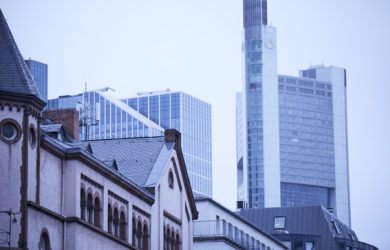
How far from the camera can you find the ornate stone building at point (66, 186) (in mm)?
52719

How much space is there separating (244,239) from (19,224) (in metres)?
57.7

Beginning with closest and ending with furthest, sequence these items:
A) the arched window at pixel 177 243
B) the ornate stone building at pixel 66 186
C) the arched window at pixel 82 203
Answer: the ornate stone building at pixel 66 186 < the arched window at pixel 82 203 < the arched window at pixel 177 243

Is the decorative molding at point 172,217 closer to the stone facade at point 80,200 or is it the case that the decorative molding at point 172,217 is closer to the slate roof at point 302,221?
the stone facade at point 80,200

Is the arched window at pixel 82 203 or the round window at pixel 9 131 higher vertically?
the round window at pixel 9 131

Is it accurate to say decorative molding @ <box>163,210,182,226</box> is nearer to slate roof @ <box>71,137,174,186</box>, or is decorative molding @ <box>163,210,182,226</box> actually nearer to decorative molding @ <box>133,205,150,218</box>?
slate roof @ <box>71,137,174,186</box>

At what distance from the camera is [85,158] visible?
6075 centimetres

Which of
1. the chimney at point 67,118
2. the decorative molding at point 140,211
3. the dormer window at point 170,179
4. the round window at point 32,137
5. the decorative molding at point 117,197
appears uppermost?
the chimney at point 67,118

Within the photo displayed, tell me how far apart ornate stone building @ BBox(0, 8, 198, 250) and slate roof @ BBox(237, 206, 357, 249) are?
243 ft

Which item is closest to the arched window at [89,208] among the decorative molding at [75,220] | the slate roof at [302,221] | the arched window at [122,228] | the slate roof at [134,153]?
the decorative molding at [75,220]

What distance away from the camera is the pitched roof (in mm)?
53531

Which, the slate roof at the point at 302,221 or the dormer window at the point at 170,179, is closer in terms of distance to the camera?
the dormer window at the point at 170,179

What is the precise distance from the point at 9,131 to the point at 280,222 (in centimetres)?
10502

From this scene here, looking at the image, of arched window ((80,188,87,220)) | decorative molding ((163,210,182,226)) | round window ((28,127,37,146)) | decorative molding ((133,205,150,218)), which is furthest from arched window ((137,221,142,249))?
round window ((28,127,37,146))

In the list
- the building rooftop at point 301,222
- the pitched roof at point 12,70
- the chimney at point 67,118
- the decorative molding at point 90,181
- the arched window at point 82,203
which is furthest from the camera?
the building rooftop at point 301,222
